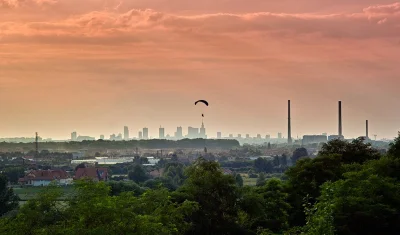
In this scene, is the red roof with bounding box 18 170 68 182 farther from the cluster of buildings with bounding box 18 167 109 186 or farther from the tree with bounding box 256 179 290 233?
the tree with bounding box 256 179 290 233

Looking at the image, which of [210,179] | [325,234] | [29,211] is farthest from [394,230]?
[29,211]

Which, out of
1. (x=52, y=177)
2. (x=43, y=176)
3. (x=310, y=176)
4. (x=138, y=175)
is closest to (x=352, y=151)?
(x=310, y=176)

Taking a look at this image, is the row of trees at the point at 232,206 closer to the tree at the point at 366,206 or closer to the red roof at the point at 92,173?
the tree at the point at 366,206

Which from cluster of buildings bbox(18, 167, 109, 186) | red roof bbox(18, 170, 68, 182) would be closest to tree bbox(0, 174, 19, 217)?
cluster of buildings bbox(18, 167, 109, 186)

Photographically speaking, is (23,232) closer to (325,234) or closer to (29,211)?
(29,211)

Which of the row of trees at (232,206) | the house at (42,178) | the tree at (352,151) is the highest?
the tree at (352,151)

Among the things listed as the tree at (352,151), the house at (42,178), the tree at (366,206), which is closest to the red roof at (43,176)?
the house at (42,178)

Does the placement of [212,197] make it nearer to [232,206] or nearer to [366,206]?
[232,206]

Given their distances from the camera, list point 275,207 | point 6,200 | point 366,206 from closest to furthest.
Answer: point 366,206 < point 275,207 < point 6,200
